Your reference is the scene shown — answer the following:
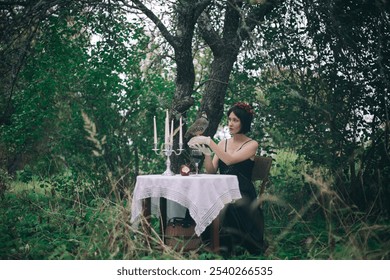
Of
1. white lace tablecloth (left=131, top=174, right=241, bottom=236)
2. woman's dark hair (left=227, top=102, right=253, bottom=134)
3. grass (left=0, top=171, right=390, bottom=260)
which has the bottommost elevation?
grass (left=0, top=171, right=390, bottom=260)

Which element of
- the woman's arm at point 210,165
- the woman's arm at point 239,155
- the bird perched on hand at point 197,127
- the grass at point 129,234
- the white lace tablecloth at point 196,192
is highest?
the bird perched on hand at point 197,127

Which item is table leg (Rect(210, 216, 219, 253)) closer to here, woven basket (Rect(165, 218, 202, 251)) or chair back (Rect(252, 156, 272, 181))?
woven basket (Rect(165, 218, 202, 251))

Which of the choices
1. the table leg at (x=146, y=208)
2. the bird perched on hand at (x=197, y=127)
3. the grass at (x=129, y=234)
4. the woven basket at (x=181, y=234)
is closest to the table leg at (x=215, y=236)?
the grass at (x=129, y=234)

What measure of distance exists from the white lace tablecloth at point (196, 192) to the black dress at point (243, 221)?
401mm

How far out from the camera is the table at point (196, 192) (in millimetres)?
4250

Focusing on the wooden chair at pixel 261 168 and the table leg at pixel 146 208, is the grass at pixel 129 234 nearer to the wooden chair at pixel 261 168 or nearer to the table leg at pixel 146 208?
the table leg at pixel 146 208

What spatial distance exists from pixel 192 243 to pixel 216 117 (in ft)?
7.53

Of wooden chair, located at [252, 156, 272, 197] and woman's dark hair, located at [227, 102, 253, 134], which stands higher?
woman's dark hair, located at [227, 102, 253, 134]

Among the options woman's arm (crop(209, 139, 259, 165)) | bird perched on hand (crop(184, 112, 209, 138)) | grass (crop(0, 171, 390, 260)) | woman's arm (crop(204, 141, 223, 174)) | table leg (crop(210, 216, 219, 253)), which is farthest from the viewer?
bird perched on hand (crop(184, 112, 209, 138))

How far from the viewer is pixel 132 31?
7.13m

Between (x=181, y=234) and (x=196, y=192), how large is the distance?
60 cm

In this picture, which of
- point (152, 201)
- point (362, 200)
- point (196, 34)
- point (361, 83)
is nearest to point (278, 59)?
point (361, 83)

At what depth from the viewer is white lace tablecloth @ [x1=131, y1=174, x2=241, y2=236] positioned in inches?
167

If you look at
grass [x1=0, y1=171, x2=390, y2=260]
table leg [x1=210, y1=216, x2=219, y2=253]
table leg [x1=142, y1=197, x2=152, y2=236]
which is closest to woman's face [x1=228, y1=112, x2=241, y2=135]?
grass [x1=0, y1=171, x2=390, y2=260]
